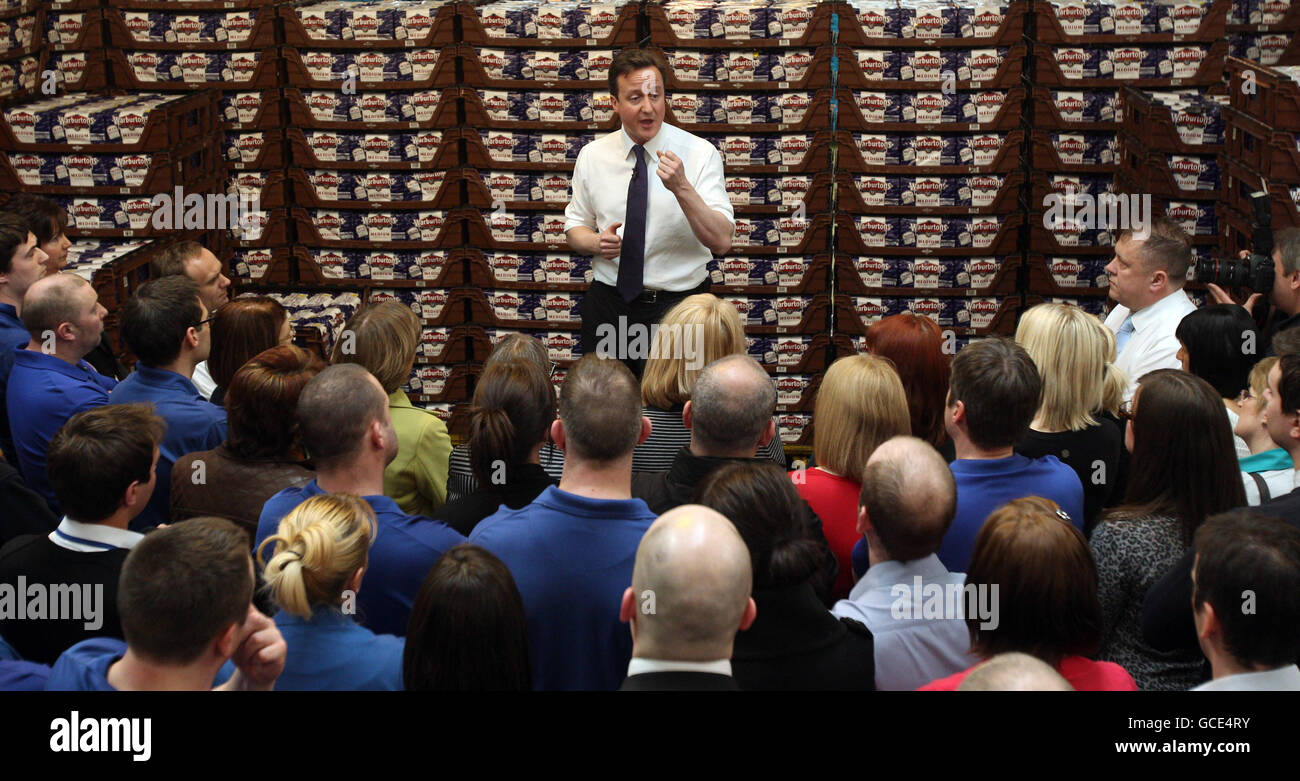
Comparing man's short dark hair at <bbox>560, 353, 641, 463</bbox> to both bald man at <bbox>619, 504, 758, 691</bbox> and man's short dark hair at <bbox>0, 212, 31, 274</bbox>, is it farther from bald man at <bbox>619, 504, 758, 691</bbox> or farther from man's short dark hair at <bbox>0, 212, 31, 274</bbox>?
man's short dark hair at <bbox>0, 212, 31, 274</bbox>

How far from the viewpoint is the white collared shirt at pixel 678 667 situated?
106 inches

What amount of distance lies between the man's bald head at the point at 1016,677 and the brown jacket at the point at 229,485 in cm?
233

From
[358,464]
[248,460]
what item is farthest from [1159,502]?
[248,460]

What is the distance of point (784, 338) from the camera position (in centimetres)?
834

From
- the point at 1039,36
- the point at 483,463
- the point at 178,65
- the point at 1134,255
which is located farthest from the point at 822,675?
the point at 178,65

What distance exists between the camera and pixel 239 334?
5180 millimetres

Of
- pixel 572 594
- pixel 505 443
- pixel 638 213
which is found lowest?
pixel 572 594

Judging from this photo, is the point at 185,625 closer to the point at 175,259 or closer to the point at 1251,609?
the point at 1251,609

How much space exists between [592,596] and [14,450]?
122 inches

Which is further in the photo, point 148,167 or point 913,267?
point 913,267

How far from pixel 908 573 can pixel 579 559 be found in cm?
82

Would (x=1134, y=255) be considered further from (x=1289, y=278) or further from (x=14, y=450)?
(x=14, y=450)

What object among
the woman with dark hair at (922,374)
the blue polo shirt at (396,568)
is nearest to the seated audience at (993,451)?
the woman with dark hair at (922,374)

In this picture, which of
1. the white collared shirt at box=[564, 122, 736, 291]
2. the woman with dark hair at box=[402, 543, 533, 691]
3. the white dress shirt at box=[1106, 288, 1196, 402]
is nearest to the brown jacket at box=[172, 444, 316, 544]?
the woman with dark hair at box=[402, 543, 533, 691]
